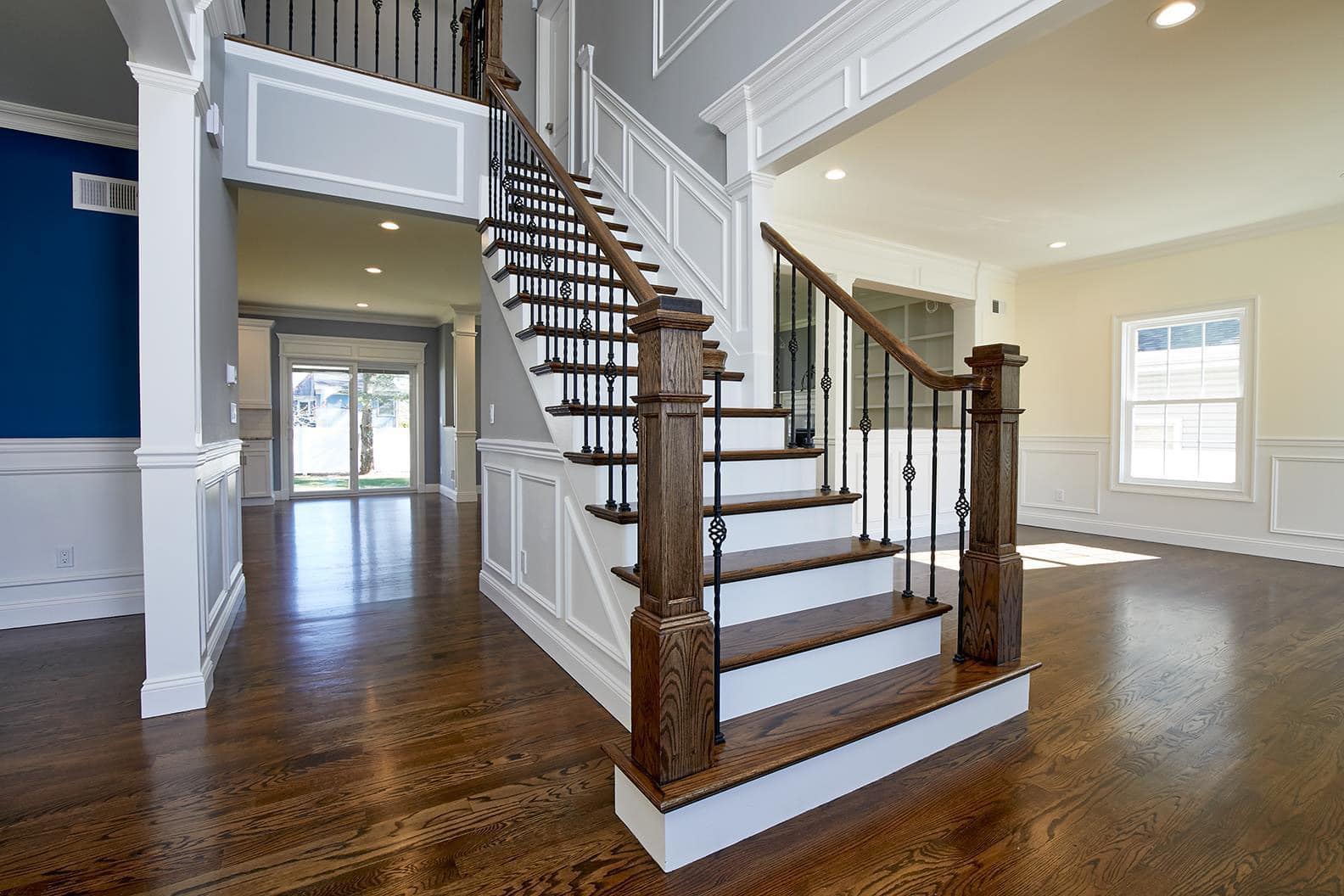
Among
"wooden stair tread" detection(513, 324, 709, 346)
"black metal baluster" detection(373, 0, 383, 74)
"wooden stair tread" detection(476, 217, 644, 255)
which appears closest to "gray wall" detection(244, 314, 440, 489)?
"black metal baluster" detection(373, 0, 383, 74)

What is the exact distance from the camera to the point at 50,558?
10.5ft

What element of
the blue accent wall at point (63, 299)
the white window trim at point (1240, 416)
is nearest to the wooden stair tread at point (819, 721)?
the blue accent wall at point (63, 299)

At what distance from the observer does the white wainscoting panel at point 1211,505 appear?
4.58m

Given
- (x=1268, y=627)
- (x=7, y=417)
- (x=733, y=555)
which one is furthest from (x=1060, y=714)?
(x=7, y=417)

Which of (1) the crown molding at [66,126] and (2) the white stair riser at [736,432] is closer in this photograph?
(2) the white stair riser at [736,432]

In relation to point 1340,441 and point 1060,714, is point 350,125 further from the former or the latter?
point 1340,441

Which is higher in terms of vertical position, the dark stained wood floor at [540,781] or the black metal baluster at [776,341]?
the black metal baluster at [776,341]

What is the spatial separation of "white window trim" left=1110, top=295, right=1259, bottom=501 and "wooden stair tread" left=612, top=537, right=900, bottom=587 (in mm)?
4499

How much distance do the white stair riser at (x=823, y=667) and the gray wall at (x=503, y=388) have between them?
53.7 inches

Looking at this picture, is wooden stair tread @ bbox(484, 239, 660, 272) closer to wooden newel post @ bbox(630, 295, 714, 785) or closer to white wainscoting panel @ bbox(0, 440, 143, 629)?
wooden newel post @ bbox(630, 295, 714, 785)

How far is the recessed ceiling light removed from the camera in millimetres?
2346

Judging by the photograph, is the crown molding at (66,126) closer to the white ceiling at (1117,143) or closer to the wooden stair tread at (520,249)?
the wooden stair tread at (520,249)

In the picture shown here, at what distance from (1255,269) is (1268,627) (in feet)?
11.1

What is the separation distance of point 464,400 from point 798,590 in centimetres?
690
